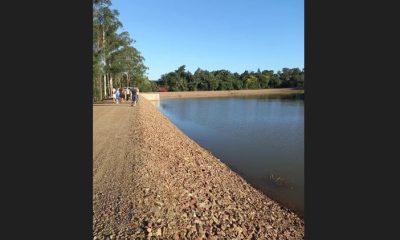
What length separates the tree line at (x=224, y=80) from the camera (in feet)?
375

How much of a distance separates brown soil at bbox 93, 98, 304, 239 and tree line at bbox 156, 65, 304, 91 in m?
99.1

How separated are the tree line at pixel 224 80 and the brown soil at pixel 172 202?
99120 millimetres

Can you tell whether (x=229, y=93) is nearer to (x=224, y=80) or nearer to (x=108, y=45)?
(x=224, y=80)

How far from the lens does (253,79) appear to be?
12962 cm

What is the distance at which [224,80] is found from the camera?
414ft

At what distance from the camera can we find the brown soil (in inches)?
223

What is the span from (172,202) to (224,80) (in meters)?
121

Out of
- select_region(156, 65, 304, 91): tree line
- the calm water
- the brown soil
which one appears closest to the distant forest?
select_region(156, 65, 304, 91): tree line

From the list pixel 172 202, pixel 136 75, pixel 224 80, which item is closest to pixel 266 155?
pixel 172 202

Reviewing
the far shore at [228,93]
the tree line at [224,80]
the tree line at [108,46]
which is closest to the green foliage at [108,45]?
the tree line at [108,46]

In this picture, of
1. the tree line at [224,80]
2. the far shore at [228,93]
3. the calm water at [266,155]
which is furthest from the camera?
the tree line at [224,80]

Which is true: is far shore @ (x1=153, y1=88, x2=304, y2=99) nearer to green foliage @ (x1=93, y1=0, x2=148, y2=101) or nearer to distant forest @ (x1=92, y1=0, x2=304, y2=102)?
distant forest @ (x1=92, y1=0, x2=304, y2=102)

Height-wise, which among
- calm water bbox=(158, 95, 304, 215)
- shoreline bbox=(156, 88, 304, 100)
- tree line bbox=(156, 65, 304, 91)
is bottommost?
calm water bbox=(158, 95, 304, 215)

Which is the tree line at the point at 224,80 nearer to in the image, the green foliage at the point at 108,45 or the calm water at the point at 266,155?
the green foliage at the point at 108,45
